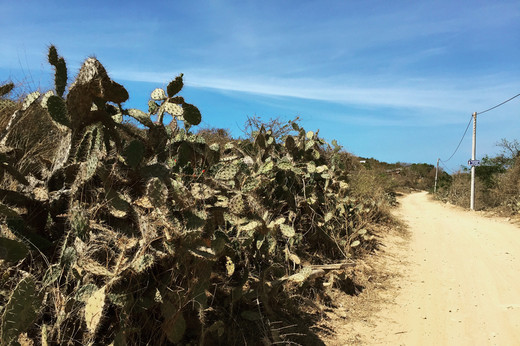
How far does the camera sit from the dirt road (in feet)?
12.9

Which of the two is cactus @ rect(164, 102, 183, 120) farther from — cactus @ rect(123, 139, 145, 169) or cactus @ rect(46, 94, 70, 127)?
cactus @ rect(46, 94, 70, 127)

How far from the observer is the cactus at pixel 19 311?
6.37 ft

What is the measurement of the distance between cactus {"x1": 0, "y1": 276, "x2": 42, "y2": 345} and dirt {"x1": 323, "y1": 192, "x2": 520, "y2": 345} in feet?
8.16

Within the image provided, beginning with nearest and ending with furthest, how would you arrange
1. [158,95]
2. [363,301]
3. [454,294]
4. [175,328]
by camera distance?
[175,328], [158,95], [363,301], [454,294]

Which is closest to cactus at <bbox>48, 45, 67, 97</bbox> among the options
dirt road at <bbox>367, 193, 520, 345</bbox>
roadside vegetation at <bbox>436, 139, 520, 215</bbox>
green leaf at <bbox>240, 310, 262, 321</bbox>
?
green leaf at <bbox>240, 310, 262, 321</bbox>

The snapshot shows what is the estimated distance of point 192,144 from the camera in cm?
370

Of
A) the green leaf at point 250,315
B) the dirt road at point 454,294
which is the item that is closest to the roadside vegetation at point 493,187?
the dirt road at point 454,294

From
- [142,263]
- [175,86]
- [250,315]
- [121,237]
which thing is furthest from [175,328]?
[175,86]

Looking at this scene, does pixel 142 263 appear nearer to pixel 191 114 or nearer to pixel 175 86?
pixel 191 114

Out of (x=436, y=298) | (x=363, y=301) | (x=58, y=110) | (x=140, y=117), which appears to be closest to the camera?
(x=58, y=110)

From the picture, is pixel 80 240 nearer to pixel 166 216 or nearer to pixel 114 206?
pixel 114 206

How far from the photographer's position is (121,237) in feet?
8.26

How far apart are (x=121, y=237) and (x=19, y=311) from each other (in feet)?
2.25

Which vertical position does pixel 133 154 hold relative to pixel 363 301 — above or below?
above
